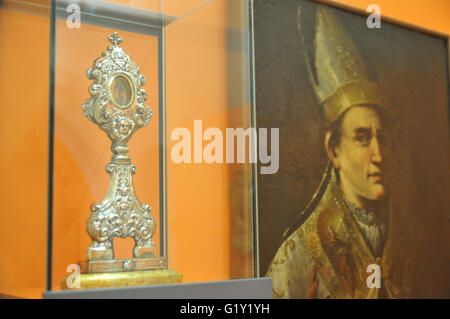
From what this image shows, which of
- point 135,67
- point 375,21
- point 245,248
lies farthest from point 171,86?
point 375,21

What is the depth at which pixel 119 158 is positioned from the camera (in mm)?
1567

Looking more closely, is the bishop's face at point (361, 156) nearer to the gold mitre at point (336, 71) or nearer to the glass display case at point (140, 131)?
the gold mitre at point (336, 71)

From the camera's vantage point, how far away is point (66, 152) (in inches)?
56.9

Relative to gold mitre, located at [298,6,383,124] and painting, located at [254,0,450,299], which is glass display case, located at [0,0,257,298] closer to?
painting, located at [254,0,450,299]

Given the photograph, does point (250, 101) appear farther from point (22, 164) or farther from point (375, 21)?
point (375, 21)

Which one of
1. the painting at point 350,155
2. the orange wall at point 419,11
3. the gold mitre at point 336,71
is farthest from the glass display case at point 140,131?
the orange wall at point 419,11

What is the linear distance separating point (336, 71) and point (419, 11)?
877mm

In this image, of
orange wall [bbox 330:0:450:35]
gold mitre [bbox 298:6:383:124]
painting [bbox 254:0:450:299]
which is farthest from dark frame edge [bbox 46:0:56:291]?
orange wall [bbox 330:0:450:35]

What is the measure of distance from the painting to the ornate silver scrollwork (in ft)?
2.33

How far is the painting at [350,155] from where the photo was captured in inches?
91.3

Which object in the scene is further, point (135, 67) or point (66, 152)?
point (135, 67)

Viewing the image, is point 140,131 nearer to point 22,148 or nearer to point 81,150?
point 81,150

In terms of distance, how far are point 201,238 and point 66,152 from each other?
52 cm

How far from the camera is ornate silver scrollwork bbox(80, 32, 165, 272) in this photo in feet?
4.82
